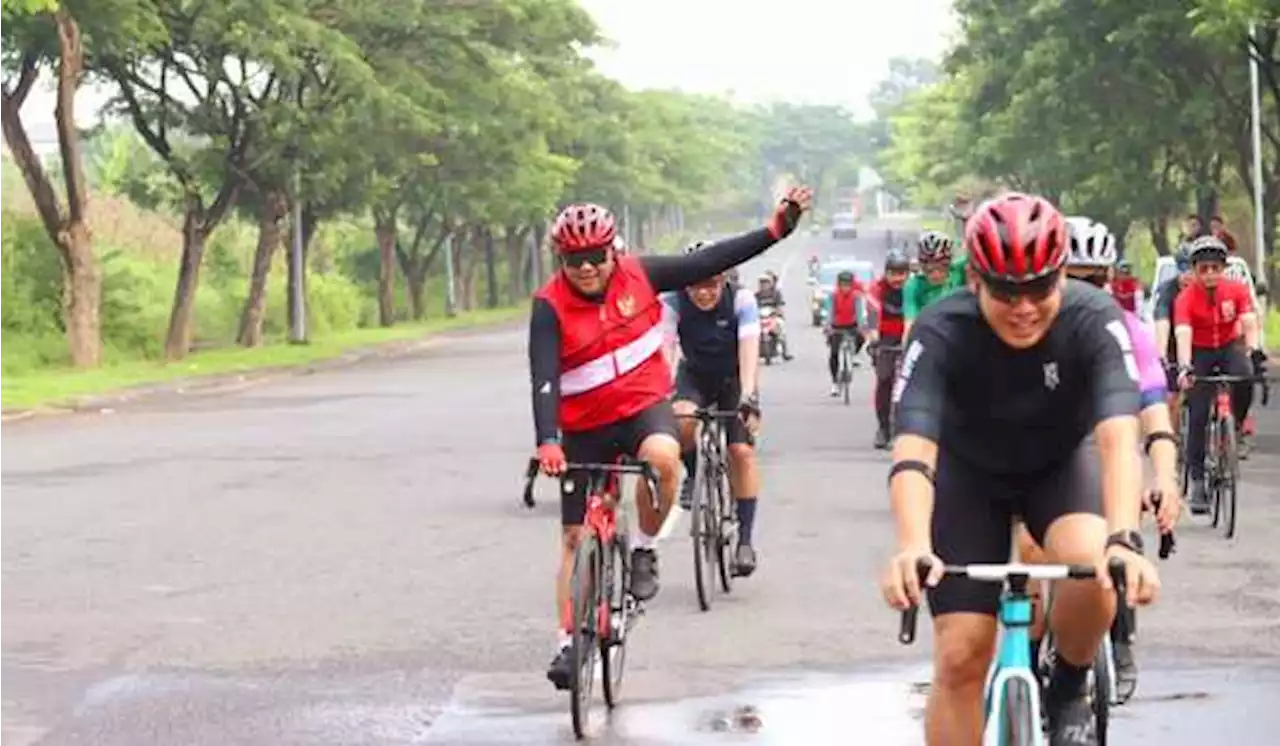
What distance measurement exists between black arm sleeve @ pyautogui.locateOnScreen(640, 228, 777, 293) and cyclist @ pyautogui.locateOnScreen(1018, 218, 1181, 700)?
132 cm

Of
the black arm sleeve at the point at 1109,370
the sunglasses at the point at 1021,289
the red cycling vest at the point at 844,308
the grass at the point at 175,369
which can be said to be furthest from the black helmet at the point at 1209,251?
the grass at the point at 175,369

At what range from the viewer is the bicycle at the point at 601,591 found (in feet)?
28.3

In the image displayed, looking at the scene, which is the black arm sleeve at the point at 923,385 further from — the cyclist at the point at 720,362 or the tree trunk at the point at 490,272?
the tree trunk at the point at 490,272

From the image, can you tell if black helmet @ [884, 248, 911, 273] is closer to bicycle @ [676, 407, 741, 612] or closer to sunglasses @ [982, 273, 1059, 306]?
bicycle @ [676, 407, 741, 612]

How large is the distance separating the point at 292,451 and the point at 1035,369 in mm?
16467

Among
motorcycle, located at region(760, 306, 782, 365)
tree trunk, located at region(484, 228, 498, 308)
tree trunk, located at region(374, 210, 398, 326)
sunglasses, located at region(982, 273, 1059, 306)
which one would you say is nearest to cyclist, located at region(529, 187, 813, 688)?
sunglasses, located at region(982, 273, 1059, 306)

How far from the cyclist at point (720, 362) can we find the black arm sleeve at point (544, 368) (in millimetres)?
3167

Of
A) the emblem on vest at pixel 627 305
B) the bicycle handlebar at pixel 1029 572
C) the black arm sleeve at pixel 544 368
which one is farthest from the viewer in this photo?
the emblem on vest at pixel 627 305

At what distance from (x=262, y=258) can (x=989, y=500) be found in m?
41.3

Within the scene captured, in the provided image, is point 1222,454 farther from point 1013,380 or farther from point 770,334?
point 770,334

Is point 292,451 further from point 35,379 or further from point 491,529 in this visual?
point 35,379

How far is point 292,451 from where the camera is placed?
72.4ft

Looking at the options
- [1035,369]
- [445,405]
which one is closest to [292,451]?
[445,405]

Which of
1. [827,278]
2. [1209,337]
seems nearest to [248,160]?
[827,278]
